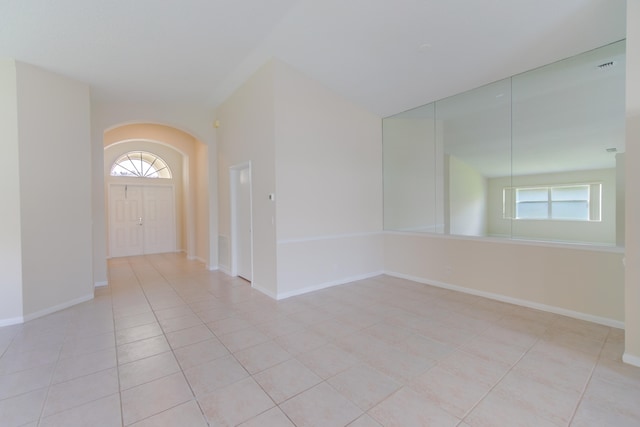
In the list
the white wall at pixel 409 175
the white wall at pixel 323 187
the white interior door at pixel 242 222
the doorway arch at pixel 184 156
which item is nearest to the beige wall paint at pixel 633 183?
the white wall at pixel 409 175

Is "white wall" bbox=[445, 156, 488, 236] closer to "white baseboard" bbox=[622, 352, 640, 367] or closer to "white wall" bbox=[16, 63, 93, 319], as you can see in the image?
"white baseboard" bbox=[622, 352, 640, 367]

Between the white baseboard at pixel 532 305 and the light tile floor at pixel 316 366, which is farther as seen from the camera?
the white baseboard at pixel 532 305

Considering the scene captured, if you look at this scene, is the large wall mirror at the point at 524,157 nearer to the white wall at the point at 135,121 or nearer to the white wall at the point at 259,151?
the white wall at the point at 259,151

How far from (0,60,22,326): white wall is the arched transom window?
175 inches

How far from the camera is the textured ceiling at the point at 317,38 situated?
266 centimetres

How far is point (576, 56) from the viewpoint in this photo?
3074 millimetres

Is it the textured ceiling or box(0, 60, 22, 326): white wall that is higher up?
the textured ceiling

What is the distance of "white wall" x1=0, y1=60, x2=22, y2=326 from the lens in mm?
3137

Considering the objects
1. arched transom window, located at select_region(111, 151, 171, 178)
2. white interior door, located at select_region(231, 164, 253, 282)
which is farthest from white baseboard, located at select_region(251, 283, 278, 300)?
arched transom window, located at select_region(111, 151, 171, 178)

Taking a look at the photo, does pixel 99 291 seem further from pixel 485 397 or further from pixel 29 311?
pixel 485 397

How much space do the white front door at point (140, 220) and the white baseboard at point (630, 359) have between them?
354 inches

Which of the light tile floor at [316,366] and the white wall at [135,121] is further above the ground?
the white wall at [135,121]

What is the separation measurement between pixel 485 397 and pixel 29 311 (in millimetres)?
4726

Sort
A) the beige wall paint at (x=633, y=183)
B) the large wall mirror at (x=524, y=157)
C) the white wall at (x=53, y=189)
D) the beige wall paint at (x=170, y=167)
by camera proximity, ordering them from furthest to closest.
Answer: the beige wall paint at (x=170, y=167) → the white wall at (x=53, y=189) → the large wall mirror at (x=524, y=157) → the beige wall paint at (x=633, y=183)
